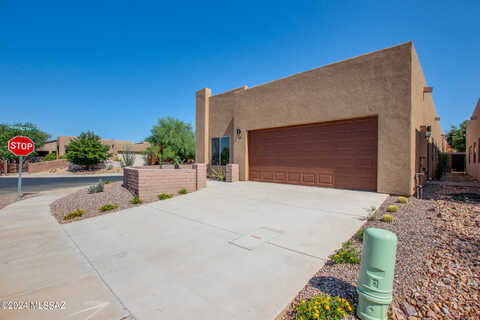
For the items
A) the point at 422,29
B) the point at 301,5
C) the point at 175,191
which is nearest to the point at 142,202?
the point at 175,191

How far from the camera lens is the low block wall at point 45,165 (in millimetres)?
25344

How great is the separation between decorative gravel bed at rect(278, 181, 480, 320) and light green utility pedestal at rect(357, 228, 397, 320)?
20 cm

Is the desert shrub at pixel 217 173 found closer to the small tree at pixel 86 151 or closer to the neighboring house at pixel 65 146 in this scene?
the small tree at pixel 86 151

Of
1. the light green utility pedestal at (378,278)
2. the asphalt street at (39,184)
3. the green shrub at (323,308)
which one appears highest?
the light green utility pedestal at (378,278)

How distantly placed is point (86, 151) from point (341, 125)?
2631 cm

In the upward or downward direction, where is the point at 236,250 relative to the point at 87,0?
downward

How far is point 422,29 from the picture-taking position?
8227mm

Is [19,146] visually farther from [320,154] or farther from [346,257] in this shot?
[320,154]

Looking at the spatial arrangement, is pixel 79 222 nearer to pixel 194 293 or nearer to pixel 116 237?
pixel 116 237

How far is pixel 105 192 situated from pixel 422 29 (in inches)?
526

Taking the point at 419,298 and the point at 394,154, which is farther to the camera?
the point at 394,154

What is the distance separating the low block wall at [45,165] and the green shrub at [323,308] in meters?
33.5

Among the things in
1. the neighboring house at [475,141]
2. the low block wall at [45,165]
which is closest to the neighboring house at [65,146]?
the low block wall at [45,165]

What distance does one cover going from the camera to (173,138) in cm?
2603
